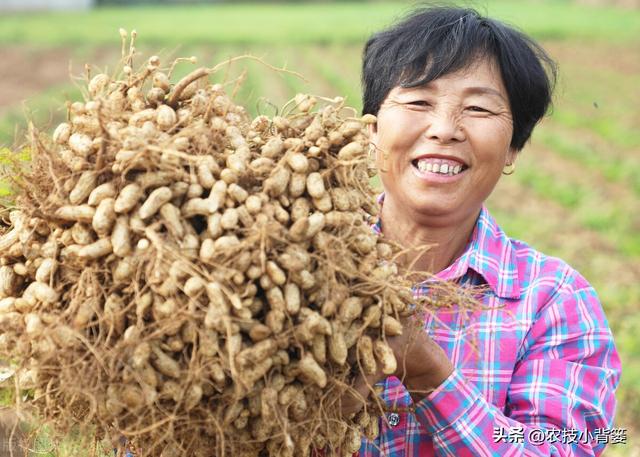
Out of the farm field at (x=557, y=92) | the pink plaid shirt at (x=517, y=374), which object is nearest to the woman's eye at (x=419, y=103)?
the farm field at (x=557, y=92)

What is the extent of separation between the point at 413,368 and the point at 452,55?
0.98 metres

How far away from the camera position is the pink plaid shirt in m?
2.24

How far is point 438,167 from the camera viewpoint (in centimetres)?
247

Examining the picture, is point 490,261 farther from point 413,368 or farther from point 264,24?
point 264,24

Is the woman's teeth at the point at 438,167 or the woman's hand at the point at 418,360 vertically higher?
the woman's teeth at the point at 438,167

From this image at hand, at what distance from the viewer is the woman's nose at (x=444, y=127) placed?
8.00ft

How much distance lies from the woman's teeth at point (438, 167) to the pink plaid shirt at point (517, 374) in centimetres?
30

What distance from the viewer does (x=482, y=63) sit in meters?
2.55

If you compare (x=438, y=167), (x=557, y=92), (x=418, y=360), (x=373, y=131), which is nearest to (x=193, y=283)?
(x=418, y=360)

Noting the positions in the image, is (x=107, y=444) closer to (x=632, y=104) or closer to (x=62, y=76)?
(x=632, y=104)

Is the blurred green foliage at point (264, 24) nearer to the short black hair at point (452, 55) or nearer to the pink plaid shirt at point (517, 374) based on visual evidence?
the short black hair at point (452, 55)

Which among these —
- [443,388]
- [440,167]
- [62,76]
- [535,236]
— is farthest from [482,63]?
[62,76]

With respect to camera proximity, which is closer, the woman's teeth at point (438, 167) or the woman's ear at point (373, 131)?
the woman's teeth at point (438, 167)

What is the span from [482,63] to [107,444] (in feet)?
5.12
